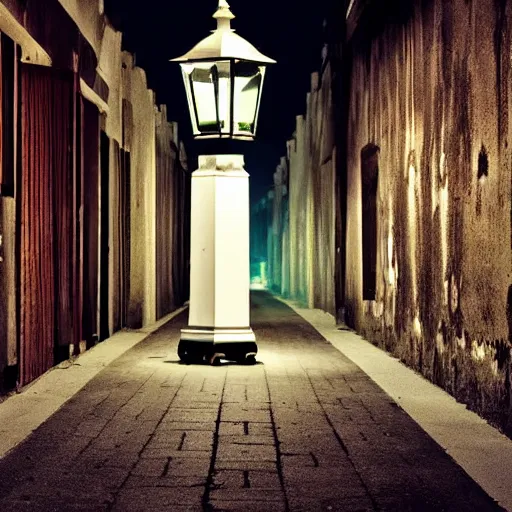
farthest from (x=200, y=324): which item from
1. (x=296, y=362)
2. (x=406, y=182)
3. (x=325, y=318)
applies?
(x=325, y=318)

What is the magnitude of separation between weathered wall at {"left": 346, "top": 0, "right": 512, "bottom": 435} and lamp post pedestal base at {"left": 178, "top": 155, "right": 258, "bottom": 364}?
1.70m

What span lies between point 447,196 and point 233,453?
3.36 metres

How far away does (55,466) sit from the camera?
188 inches

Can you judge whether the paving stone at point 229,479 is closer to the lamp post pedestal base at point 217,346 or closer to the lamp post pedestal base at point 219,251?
the lamp post pedestal base at point 217,346

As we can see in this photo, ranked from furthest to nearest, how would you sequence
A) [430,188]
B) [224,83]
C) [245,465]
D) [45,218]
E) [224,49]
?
1. [224,83]
2. [224,49]
3. [45,218]
4. [430,188]
5. [245,465]

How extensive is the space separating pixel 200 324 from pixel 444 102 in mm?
3505

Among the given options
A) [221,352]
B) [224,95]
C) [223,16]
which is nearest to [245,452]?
[221,352]

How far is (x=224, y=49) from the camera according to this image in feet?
29.8

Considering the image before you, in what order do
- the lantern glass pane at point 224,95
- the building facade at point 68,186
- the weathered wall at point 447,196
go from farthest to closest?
the lantern glass pane at point 224,95, the building facade at point 68,186, the weathered wall at point 447,196

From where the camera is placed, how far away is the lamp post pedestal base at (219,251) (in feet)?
31.1

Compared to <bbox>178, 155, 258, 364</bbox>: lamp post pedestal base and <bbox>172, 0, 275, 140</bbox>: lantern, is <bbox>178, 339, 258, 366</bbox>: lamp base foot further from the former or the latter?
<bbox>172, 0, 275, 140</bbox>: lantern

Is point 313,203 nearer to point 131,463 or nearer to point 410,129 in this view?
point 410,129

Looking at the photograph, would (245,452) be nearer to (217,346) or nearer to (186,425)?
(186,425)

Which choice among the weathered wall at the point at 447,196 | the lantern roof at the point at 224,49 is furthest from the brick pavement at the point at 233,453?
the lantern roof at the point at 224,49
